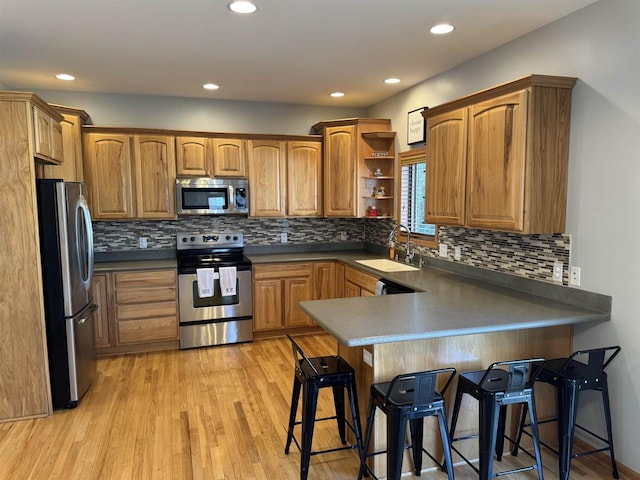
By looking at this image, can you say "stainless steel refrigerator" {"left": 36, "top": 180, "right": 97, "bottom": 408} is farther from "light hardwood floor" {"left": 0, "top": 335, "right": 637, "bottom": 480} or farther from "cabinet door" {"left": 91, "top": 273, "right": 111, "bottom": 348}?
"cabinet door" {"left": 91, "top": 273, "right": 111, "bottom": 348}

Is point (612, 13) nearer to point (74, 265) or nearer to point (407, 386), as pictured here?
point (407, 386)

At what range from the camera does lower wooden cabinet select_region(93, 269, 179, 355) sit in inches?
161

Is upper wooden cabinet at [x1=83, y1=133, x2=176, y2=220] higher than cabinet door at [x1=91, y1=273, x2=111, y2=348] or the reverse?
higher

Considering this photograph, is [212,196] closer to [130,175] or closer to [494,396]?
[130,175]

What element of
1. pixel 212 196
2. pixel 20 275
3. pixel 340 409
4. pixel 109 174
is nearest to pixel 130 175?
pixel 109 174

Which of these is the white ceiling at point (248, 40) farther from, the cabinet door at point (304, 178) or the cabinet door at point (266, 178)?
the cabinet door at point (304, 178)

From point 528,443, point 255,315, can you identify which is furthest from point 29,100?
point 528,443

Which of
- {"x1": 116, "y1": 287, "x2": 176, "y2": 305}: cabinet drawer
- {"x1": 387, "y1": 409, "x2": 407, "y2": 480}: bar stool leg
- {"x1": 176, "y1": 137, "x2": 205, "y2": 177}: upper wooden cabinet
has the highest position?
{"x1": 176, "y1": 137, "x2": 205, "y2": 177}: upper wooden cabinet

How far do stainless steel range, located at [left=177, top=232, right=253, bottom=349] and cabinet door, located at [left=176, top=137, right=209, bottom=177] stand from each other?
912mm

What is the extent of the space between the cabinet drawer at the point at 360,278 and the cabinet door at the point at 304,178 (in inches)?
33.4

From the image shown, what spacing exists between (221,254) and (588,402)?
3580 mm

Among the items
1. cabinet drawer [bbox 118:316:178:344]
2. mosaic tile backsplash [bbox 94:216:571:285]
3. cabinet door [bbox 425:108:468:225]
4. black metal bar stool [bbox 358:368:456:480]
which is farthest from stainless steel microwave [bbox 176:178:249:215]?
black metal bar stool [bbox 358:368:456:480]

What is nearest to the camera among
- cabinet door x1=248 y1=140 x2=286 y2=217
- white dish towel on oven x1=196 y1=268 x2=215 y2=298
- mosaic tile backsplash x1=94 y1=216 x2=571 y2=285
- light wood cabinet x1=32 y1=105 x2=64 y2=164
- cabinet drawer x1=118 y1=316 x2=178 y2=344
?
mosaic tile backsplash x1=94 y1=216 x2=571 y2=285

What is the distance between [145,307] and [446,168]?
9.76 feet
